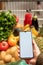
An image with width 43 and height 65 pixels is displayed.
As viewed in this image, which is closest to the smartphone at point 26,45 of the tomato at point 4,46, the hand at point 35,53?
the hand at point 35,53

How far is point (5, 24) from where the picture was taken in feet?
4.93

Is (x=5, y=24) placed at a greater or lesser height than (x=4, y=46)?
greater

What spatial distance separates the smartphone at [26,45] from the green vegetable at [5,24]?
171 millimetres

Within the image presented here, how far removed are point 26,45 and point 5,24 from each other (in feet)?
0.86

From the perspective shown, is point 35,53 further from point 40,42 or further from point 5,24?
point 5,24

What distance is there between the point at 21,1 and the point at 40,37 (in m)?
1.24

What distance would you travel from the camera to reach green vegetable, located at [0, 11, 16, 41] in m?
1.48

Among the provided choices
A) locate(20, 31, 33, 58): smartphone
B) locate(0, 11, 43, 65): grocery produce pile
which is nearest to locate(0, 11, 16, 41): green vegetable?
locate(0, 11, 43, 65): grocery produce pile

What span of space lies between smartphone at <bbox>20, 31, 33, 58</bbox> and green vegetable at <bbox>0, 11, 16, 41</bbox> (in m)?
0.17

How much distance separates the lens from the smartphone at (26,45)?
1282 mm

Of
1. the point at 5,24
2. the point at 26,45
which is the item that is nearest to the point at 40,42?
the point at 26,45

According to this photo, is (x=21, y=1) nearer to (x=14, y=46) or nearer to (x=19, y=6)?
(x=19, y=6)

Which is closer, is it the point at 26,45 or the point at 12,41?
the point at 26,45

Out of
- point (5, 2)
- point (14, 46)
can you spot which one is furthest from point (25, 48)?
point (5, 2)
